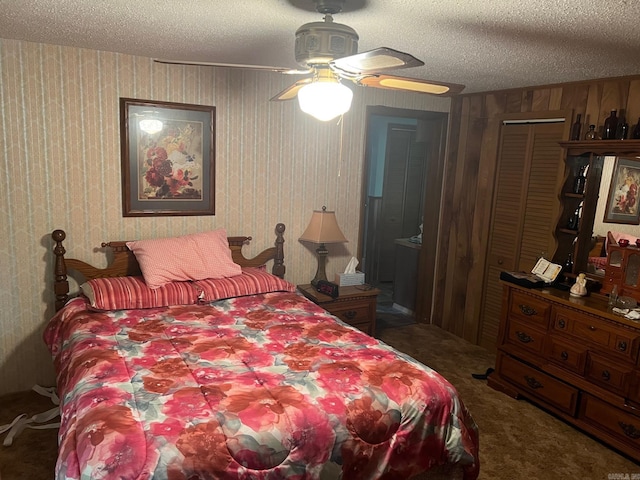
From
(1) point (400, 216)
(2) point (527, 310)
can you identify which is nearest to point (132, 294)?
(2) point (527, 310)

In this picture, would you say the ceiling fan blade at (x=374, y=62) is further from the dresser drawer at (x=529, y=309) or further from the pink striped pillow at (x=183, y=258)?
the dresser drawer at (x=529, y=309)

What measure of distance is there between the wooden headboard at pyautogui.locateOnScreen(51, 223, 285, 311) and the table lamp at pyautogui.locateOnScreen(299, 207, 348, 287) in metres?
0.23

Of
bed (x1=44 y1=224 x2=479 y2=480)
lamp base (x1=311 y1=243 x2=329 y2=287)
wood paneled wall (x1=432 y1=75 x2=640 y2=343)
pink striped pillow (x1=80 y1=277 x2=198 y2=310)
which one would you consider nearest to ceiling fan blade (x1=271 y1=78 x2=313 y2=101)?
bed (x1=44 y1=224 x2=479 y2=480)

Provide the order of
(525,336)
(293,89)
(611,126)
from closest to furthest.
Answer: (293,89) → (611,126) → (525,336)

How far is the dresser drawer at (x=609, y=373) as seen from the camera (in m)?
2.60

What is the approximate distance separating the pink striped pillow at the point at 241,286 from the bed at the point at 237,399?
0.17 metres

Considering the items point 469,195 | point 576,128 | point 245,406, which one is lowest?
point 245,406

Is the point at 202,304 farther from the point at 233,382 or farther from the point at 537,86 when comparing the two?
the point at 537,86

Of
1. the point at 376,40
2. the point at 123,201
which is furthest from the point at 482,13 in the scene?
the point at 123,201

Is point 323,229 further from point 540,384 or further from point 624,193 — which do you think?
point 624,193

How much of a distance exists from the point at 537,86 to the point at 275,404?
10.2 ft

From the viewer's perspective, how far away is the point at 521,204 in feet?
12.1

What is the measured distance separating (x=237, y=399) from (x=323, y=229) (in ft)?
6.67

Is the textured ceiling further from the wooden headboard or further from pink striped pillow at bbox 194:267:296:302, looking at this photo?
pink striped pillow at bbox 194:267:296:302
